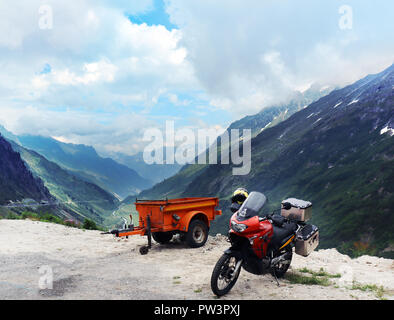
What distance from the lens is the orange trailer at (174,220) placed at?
11.8 m

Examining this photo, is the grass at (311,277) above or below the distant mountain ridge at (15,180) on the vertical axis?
below

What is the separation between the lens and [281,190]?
168 metres

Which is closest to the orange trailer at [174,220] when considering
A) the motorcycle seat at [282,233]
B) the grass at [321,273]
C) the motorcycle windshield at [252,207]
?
the grass at [321,273]

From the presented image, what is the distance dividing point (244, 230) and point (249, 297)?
145 cm

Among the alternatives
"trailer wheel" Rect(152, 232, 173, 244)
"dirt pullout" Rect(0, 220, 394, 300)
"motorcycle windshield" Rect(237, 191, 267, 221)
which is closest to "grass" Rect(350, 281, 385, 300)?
"dirt pullout" Rect(0, 220, 394, 300)

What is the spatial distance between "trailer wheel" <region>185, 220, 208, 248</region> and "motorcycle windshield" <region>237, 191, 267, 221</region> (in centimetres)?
526

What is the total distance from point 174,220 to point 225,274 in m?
5.07

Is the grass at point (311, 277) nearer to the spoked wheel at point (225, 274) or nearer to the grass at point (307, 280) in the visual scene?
the grass at point (307, 280)

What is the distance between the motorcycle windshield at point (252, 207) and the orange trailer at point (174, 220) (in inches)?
188

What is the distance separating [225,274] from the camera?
7285mm

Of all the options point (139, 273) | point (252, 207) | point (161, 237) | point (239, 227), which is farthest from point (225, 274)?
point (161, 237)

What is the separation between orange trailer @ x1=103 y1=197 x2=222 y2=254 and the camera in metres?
11.8

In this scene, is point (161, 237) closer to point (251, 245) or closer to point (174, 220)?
point (174, 220)
